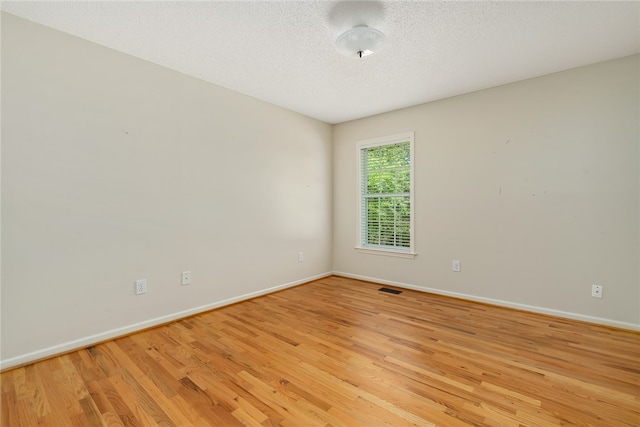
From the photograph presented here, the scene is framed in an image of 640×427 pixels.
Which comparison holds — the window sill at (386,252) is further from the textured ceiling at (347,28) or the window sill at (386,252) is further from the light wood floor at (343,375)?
the textured ceiling at (347,28)

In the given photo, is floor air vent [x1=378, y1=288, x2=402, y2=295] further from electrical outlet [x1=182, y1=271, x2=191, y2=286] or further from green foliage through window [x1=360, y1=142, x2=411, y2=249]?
electrical outlet [x1=182, y1=271, x2=191, y2=286]

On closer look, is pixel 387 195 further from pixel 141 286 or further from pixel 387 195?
pixel 141 286

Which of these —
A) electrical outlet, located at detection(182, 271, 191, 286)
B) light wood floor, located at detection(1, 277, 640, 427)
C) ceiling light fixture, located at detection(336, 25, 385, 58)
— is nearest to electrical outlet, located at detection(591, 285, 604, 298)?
light wood floor, located at detection(1, 277, 640, 427)

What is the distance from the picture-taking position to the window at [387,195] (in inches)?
153

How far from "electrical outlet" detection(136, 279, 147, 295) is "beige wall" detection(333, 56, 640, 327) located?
2913 millimetres

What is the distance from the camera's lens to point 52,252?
6.96 ft

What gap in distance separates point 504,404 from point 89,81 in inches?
140

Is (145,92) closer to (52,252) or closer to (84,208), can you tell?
(84,208)

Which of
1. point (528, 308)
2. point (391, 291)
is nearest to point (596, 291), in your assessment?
point (528, 308)

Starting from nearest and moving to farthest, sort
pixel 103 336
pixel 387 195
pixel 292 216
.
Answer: pixel 103 336 < pixel 292 216 < pixel 387 195

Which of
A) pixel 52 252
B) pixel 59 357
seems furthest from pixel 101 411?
pixel 52 252

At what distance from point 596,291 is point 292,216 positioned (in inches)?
128

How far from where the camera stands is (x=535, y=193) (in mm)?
2943

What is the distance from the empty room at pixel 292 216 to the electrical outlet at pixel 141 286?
11 millimetres
